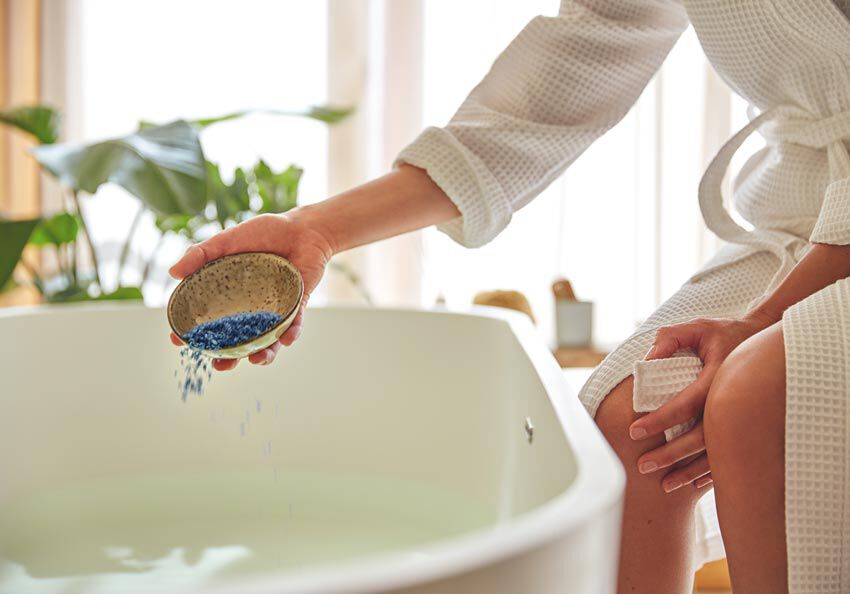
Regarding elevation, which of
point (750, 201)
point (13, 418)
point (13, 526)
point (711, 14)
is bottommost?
point (13, 526)

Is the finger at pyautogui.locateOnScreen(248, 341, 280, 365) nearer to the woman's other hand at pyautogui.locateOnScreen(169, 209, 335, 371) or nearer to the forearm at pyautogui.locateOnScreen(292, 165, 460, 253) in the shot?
the woman's other hand at pyautogui.locateOnScreen(169, 209, 335, 371)

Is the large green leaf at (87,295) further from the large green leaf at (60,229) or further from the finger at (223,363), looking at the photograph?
the finger at (223,363)

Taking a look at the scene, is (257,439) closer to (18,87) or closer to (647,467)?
(647,467)

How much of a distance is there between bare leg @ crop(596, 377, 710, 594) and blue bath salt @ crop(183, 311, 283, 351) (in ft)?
1.25

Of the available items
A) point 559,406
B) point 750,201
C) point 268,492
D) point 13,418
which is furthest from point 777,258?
point 13,418

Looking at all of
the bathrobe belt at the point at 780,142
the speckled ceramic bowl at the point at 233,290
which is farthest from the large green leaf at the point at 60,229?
the bathrobe belt at the point at 780,142

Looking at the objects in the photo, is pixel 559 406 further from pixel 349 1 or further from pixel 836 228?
pixel 349 1

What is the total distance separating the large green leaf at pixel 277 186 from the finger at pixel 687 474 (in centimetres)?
152

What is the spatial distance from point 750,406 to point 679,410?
12cm

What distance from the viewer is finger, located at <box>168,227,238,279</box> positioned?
3.40ft

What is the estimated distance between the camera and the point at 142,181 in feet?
5.15

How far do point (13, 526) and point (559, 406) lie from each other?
101 centimetres

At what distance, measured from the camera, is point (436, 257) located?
2.62 m

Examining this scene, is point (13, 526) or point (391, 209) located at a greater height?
point (391, 209)
